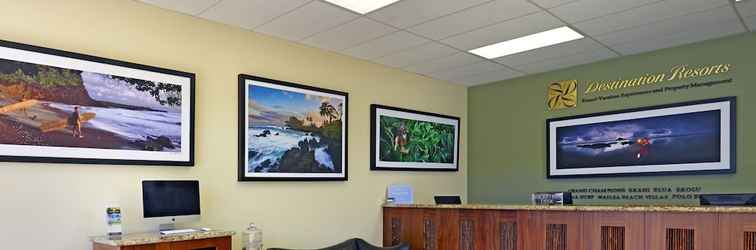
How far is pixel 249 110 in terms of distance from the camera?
461 cm

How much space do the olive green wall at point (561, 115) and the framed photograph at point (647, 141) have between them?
83 millimetres

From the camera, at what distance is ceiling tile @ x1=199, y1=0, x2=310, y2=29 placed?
397cm

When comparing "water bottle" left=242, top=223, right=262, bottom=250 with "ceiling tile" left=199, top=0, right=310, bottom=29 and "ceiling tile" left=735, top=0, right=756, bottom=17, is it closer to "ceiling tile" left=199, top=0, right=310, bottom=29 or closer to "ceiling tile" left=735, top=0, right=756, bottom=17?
"ceiling tile" left=199, top=0, right=310, bottom=29

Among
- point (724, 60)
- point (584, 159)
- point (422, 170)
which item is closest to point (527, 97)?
point (584, 159)

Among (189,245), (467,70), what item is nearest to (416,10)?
(467,70)

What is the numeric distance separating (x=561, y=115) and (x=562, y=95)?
241mm

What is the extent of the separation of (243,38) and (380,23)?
50.0 inches

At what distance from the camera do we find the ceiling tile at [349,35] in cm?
451

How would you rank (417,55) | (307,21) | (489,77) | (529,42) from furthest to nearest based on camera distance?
(489,77) < (417,55) < (529,42) < (307,21)

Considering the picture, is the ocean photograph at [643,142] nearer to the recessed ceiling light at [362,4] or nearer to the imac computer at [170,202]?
the recessed ceiling light at [362,4]

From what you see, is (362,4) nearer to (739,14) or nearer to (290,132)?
(290,132)

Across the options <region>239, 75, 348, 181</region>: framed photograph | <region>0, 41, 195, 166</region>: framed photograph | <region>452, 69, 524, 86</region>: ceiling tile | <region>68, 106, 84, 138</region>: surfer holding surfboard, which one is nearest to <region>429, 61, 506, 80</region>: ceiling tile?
<region>452, 69, 524, 86</region>: ceiling tile

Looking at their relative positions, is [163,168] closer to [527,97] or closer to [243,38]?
[243,38]

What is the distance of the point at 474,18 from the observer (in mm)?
4324
